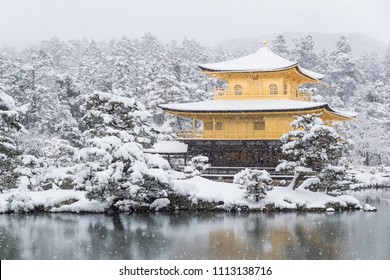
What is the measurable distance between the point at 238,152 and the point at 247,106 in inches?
137

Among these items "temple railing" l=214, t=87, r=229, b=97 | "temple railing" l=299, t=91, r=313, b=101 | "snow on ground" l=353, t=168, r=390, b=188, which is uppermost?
"temple railing" l=214, t=87, r=229, b=97

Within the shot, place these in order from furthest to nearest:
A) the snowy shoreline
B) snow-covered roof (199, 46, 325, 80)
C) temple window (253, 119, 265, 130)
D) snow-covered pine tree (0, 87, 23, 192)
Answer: snow-covered roof (199, 46, 325, 80)
temple window (253, 119, 265, 130)
the snowy shoreline
snow-covered pine tree (0, 87, 23, 192)

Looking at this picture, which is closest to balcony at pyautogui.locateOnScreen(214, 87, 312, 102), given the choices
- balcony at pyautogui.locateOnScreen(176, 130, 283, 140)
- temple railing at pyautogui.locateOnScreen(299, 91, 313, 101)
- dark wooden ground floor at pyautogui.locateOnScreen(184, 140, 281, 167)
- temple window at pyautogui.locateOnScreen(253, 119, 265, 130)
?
temple railing at pyautogui.locateOnScreen(299, 91, 313, 101)

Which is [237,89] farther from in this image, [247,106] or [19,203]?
[19,203]

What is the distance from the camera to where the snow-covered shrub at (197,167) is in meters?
35.8

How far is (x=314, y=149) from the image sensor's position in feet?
101

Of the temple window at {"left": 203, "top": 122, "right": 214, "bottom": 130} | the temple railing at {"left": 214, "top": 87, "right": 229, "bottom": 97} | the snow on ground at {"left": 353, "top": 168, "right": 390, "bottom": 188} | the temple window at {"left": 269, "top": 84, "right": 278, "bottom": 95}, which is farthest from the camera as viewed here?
the snow on ground at {"left": 353, "top": 168, "right": 390, "bottom": 188}

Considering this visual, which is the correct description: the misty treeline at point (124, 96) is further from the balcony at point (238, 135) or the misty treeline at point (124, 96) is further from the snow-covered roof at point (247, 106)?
the balcony at point (238, 135)

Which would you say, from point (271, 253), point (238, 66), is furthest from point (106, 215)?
point (238, 66)

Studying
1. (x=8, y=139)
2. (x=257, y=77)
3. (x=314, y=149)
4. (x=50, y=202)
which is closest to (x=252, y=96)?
(x=257, y=77)

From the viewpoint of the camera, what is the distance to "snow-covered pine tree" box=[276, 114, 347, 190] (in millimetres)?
30500

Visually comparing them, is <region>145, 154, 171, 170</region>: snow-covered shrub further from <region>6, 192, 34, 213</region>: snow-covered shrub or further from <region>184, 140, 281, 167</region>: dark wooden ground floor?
<region>184, 140, 281, 167</region>: dark wooden ground floor

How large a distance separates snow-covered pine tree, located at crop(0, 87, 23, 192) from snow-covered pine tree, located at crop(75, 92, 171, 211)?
380 cm

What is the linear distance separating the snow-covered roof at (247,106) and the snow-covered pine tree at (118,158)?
814cm
